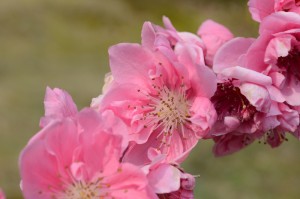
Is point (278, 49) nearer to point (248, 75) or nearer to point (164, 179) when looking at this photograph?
point (248, 75)

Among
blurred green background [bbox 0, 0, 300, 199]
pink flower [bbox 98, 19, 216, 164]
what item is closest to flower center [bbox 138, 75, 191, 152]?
pink flower [bbox 98, 19, 216, 164]

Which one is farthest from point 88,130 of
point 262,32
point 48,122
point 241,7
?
point 241,7

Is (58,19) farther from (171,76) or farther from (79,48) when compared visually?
(171,76)

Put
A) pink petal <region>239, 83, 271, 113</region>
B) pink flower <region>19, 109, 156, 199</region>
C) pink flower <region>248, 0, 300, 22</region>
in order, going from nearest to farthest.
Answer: pink flower <region>19, 109, 156, 199</region>
pink petal <region>239, 83, 271, 113</region>
pink flower <region>248, 0, 300, 22</region>

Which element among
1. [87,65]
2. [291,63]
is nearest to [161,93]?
[291,63]

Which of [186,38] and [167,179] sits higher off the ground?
[186,38]

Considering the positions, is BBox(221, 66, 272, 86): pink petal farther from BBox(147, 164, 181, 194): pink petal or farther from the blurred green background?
the blurred green background
